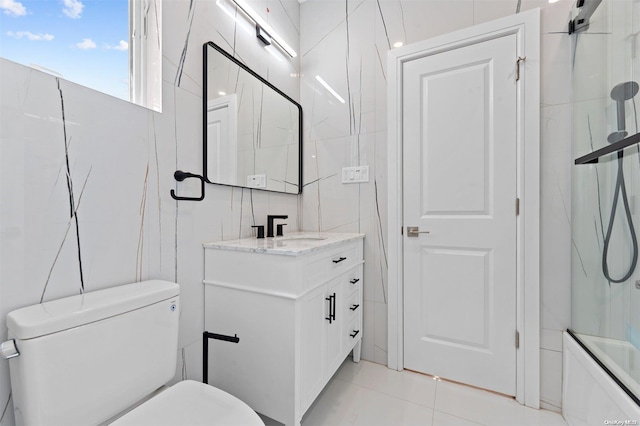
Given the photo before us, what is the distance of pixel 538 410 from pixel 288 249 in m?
1.58

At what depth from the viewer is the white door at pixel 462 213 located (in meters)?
1.53

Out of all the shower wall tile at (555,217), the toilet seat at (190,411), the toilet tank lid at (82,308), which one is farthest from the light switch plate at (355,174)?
the toilet seat at (190,411)

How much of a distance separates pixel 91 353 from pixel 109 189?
54 cm

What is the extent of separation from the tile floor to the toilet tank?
748 mm

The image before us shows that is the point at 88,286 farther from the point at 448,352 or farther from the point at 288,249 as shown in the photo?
the point at 448,352

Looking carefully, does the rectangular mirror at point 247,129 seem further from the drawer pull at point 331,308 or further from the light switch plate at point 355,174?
the drawer pull at point 331,308

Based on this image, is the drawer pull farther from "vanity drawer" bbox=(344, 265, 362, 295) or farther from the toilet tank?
the toilet tank

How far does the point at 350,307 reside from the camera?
Answer: 5.53 ft

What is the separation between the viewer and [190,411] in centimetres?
84

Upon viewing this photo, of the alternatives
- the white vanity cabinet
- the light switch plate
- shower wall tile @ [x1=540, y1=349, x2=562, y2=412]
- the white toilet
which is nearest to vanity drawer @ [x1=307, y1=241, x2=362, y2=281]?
the white vanity cabinet

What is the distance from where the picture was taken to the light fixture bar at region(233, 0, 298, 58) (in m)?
1.60

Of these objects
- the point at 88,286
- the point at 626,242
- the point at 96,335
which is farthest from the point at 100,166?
the point at 626,242

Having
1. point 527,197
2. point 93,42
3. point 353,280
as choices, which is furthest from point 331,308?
point 93,42

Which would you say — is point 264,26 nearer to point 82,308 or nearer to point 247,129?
point 247,129
